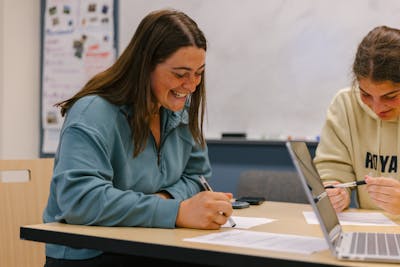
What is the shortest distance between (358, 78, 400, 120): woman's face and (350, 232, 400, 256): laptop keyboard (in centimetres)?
55

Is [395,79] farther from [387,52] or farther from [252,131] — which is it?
[252,131]

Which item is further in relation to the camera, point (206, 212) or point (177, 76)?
point (177, 76)

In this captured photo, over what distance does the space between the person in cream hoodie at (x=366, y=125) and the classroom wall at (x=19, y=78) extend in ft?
7.47

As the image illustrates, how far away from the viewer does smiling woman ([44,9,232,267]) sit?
137 centimetres

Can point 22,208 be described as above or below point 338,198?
below

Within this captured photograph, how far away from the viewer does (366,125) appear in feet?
6.92

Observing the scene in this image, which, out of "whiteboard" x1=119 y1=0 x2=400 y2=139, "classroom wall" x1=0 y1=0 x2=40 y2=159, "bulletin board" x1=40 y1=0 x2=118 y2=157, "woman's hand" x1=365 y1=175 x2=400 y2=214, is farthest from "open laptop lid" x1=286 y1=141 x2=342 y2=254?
"classroom wall" x1=0 y1=0 x2=40 y2=159

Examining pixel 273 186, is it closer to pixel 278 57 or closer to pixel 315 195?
pixel 278 57

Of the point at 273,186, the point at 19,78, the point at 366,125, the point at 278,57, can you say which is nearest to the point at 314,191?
the point at 366,125

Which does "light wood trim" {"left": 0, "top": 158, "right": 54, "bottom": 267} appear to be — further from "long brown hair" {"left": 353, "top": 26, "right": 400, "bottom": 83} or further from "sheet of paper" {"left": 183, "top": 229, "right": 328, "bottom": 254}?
"long brown hair" {"left": 353, "top": 26, "right": 400, "bottom": 83}

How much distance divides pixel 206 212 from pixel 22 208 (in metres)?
0.83

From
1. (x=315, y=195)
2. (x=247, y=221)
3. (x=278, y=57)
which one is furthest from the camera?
(x=278, y=57)

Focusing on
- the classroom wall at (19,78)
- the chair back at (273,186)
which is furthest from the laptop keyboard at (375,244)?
the classroom wall at (19,78)

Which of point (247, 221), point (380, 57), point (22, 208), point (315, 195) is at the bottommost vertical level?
point (22, 208)
